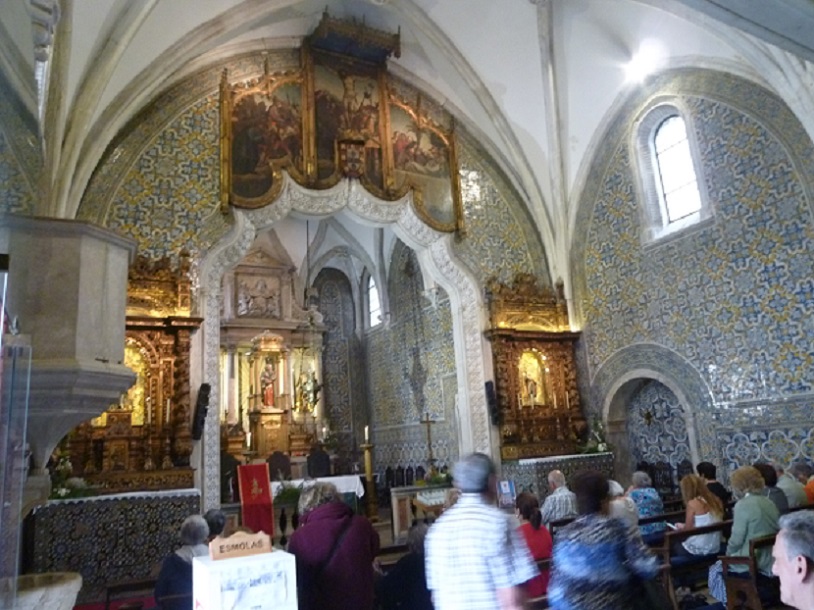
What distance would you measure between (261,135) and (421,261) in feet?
13.1

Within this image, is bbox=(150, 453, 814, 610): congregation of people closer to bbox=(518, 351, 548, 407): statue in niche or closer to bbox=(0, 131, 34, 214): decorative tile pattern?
bbox=(0, 131, 34, 214): decorative tile pattern

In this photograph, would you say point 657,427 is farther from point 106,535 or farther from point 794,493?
point 106,535

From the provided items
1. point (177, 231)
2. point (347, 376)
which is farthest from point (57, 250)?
point (347, 376)

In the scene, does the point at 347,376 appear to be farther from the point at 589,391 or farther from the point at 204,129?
the point at 204,129

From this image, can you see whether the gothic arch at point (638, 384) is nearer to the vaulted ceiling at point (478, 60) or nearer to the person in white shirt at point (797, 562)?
the vaulted ceiling at point (478, 60)

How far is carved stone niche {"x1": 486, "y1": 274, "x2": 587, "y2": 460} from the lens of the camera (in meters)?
12.4

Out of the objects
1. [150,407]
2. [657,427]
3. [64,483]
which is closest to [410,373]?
[657,427]

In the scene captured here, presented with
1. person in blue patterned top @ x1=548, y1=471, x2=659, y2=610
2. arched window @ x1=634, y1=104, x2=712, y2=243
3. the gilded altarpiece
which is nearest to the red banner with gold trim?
the gilded altarpiece

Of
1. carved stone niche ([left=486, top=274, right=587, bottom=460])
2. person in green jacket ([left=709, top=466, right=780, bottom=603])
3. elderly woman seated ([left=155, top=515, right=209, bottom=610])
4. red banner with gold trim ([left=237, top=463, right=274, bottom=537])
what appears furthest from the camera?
carved stone niche ([left=486, top=274, right=587, bottom=460])

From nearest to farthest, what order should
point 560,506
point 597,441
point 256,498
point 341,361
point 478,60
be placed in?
point 560,506, point 256,498, point 597,441, point 478,60, point 341,361

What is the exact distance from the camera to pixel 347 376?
18.9 meters

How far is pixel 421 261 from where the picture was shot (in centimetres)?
1329

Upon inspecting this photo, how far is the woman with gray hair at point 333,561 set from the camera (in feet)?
11.2

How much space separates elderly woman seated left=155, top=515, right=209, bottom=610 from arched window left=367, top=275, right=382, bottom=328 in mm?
13857
